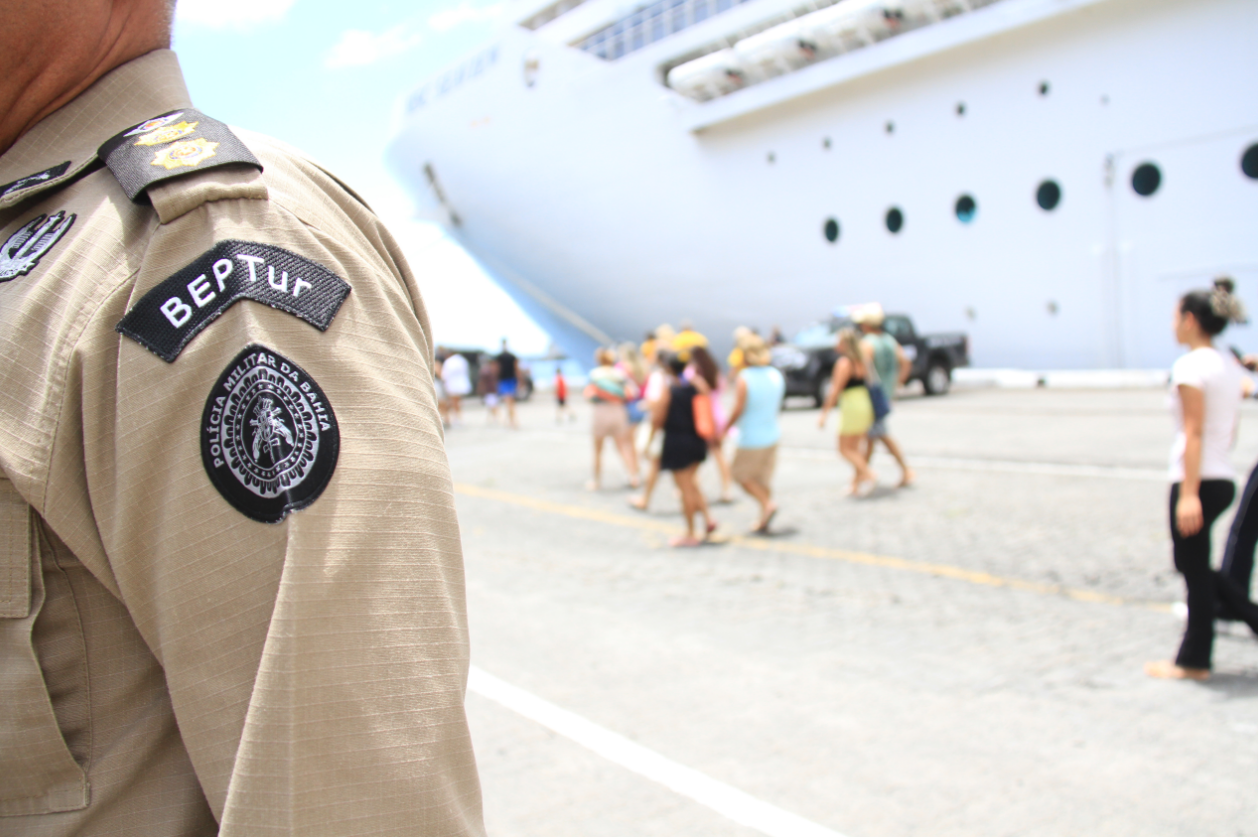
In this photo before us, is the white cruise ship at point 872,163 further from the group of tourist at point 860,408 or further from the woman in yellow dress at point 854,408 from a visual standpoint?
the woman in yellow dress at point 854,408

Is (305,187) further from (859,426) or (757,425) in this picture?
(859,426)

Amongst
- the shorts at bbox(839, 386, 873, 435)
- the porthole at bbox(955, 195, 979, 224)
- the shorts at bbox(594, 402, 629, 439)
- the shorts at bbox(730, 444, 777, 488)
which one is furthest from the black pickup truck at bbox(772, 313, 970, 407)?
the shorts at bbox(730, 444, 777, 488)

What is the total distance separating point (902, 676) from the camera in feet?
13.4

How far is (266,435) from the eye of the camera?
75 centimetres

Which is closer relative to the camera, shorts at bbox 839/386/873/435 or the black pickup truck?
shorts at bbox 839/386/873/435

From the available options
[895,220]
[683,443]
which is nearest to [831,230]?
[895,220]

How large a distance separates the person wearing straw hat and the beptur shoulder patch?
268 inches

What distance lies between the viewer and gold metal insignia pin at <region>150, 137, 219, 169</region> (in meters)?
0.84

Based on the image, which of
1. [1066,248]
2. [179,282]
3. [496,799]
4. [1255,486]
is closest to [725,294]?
[1066,248]

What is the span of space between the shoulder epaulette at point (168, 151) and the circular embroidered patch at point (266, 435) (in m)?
0.19

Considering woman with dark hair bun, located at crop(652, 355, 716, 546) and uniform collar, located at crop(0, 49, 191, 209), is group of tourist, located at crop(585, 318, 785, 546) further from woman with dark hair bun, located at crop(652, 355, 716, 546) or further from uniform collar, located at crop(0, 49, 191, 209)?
uniform collar, located at crop(0, 49, 191, 209)

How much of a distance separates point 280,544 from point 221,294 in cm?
21

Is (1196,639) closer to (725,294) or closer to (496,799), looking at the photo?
(496,799)

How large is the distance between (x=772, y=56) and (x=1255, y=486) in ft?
53.9
